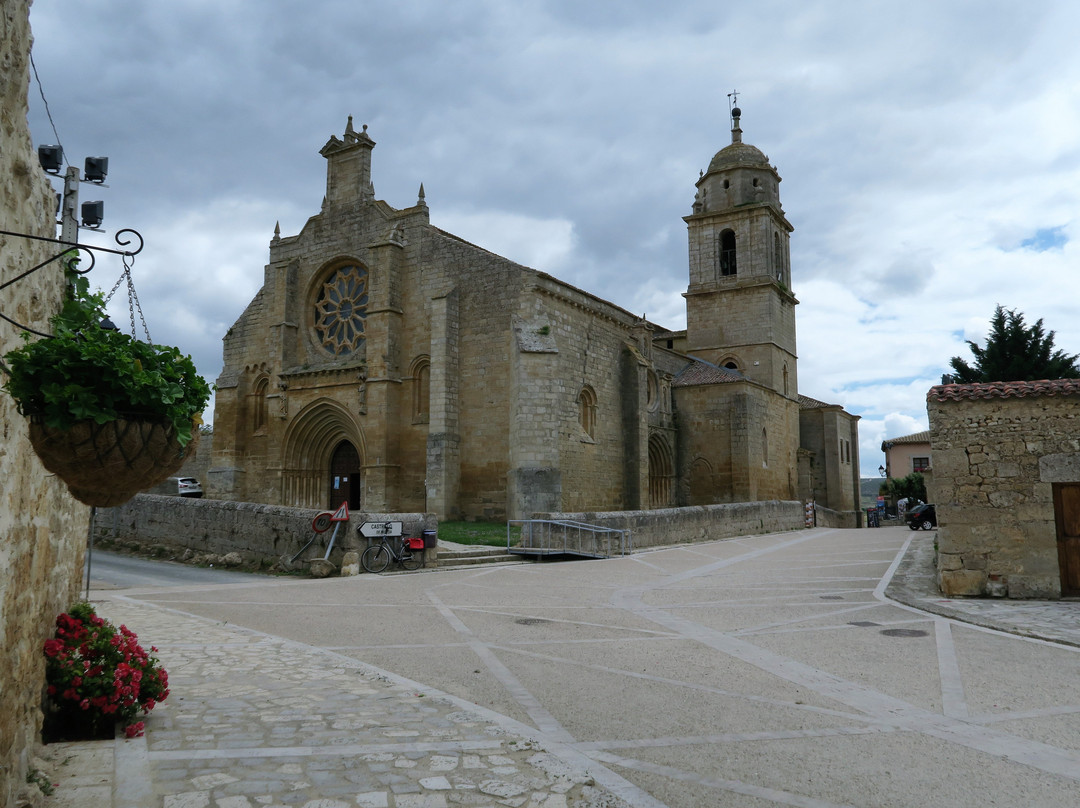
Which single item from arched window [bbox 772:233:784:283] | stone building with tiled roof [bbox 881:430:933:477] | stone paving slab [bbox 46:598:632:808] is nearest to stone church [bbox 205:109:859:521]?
arched window [bbox 772:233:784:283]

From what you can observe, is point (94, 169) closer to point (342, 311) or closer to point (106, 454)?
point (106, 454)

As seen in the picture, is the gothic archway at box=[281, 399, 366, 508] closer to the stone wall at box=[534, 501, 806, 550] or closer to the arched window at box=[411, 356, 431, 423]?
the arched window at box=[411, 356, 431, 423]

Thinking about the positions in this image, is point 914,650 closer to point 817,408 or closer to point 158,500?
point 158,500

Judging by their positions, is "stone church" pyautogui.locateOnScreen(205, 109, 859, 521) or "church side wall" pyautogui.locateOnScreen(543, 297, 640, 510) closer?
"stone church" pyautogui.locateOnScreen(205, 109, 859, 521)

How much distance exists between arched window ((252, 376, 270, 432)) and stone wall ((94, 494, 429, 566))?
8262 mm

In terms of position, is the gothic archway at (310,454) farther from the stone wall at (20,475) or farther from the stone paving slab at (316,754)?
the stone wall at (20,475)

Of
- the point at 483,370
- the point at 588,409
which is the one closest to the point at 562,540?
the point at 483,370

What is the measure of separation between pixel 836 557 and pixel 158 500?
14.8 meters

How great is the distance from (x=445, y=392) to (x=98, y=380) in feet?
57.9

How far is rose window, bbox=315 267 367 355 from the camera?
78.2 feet

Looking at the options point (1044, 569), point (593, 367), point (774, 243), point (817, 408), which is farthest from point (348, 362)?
point (817, 408)

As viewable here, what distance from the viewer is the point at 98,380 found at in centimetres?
295

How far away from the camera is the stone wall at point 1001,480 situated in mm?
9906

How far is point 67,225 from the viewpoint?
7891mm
